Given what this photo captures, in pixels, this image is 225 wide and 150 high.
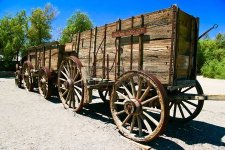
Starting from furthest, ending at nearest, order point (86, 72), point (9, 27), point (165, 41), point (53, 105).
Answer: point (9, 27) → point (53, 105) → point (86, 72) → point (165, 41)

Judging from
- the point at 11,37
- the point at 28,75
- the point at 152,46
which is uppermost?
the point at 11,37

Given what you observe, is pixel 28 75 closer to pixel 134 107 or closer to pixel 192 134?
pixel 134 107

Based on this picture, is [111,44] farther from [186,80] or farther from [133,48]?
[186,80]

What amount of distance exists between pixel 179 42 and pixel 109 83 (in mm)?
2317

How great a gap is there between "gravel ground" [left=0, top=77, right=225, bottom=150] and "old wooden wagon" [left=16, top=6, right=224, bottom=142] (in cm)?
41

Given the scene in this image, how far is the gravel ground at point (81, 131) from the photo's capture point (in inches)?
216

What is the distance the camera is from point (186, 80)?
243 inches

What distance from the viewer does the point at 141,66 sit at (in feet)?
20.2

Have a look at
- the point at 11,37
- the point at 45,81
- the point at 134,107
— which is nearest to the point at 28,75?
the point at 45,81

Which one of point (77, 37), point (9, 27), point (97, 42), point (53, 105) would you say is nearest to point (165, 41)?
point (97, 42)

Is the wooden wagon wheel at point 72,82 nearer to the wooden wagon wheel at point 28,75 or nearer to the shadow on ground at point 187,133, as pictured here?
the shadow on ground at point 187,133

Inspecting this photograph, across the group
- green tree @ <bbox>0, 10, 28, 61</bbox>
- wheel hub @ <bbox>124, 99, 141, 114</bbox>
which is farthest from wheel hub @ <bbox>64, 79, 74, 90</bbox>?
green tree @ <bbox>0, 10, 28, 61</bbox>

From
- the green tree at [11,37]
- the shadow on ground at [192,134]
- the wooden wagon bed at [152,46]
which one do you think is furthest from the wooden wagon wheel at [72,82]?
the green tree at [11,37]

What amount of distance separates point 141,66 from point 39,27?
93.3ft
